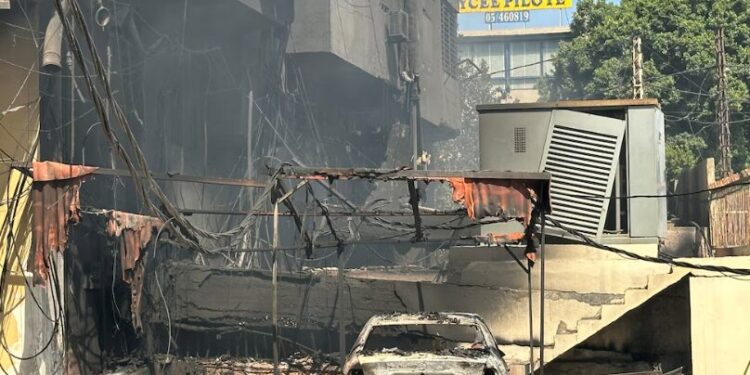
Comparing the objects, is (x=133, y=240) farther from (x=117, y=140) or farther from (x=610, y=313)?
(x=610, y=313)

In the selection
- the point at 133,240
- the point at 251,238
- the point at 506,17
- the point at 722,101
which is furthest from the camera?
the point at 506,17

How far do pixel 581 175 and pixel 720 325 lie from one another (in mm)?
3557

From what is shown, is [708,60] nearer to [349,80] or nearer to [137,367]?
[349,80]

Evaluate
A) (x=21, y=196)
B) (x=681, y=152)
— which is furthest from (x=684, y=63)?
(x=21, y=196)

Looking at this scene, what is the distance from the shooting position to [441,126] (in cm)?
3688

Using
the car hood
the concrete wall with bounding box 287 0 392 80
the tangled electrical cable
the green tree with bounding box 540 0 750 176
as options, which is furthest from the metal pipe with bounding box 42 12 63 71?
the green tree with bounding box 540 0 750 176

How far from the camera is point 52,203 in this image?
41.2 feet

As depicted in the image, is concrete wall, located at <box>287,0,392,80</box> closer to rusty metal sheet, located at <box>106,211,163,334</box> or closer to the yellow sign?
rusty metal sheet, located at <box>106,211,163,334</box>

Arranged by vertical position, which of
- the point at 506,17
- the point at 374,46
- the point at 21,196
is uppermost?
the point at 506,17

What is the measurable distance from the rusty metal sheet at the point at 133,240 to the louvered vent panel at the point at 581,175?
719 centimetres

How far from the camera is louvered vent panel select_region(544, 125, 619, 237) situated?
1655 centimetres

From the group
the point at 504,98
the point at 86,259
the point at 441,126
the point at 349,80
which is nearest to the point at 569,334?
the point at 86,259

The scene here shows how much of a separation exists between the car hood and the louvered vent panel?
23.3ft

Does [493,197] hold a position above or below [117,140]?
below
